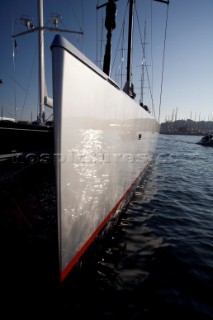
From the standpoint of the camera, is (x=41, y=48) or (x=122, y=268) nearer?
Result: (x=122, y=268)

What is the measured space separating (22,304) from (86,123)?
1.81 metres

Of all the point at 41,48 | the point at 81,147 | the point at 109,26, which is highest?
the point at 41,48

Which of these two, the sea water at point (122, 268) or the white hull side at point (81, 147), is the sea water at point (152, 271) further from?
the white hull side at point (81, 147)

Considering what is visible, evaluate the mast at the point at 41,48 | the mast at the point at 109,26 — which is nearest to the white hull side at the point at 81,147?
the mast at the point at 109,26

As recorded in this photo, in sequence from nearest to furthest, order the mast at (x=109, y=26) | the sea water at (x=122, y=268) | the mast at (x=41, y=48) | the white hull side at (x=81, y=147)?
the white hull side at (x=81, y=147)
the sea water at (x=122, y=268)
the mast at (x=109, y=26)
the mast at (x=41, y=48)

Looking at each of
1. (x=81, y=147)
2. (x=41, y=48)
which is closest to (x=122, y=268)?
(x=81, y=147)

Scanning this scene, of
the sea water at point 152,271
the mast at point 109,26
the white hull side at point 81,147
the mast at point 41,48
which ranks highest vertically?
the mast at point 41,48

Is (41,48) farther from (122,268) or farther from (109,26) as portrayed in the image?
(122,268)

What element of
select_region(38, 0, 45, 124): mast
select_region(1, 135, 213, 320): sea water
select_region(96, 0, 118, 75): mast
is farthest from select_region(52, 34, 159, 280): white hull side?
select_region(38, 0, 45, 124): mast

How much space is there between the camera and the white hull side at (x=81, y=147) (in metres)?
1.42

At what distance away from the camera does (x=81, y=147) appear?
1.82 meters

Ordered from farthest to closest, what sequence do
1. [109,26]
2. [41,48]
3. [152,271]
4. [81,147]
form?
[41,48]
[109,26]
[152,271]
[81,147]

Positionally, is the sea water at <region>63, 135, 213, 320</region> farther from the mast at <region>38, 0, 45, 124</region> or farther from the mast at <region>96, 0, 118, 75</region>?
the mast at <region>38, 0, 45, 124</region>

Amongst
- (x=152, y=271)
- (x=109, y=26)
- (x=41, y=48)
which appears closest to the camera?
(x=152, y=271)
